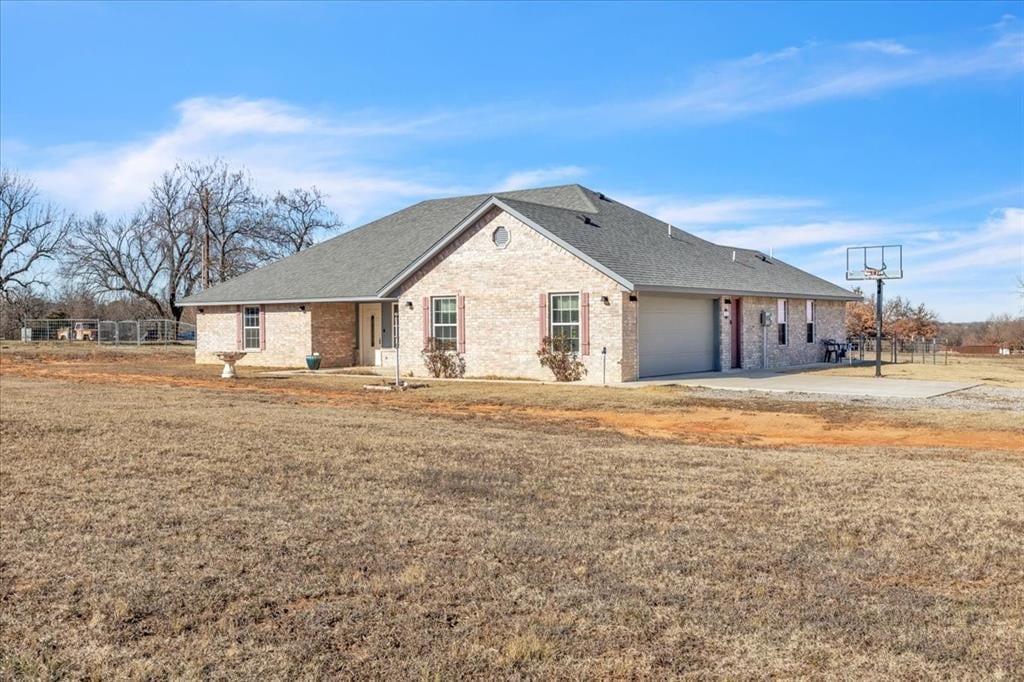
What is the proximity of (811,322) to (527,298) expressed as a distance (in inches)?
536

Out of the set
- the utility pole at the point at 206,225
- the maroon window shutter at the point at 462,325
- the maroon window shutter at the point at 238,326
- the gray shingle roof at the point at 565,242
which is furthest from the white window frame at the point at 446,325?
the utility pole at the point at 206,225

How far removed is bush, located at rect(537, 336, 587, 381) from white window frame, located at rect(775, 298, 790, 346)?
9.86 metres

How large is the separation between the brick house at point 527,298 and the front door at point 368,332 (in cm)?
5

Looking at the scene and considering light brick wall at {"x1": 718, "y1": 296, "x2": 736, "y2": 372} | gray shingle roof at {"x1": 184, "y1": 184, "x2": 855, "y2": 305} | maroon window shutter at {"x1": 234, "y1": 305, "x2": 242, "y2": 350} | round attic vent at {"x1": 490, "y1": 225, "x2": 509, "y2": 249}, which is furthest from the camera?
maroon window shutter at {"x1": 234, "y1": 305, "x2": 242, "y2": 350}

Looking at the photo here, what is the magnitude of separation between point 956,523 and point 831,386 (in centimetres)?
1481

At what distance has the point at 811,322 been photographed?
32.3 m

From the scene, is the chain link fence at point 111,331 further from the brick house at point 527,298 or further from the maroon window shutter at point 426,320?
the maroon window shutter at point 426,320

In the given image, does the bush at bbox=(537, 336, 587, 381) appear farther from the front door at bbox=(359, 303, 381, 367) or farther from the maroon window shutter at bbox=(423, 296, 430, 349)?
the front door at bbox=(359, 303, 381, 367)

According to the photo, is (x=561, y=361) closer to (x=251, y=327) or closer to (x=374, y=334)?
(x=374, y=334)

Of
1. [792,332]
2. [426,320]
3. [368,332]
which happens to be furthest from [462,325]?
[792,332]

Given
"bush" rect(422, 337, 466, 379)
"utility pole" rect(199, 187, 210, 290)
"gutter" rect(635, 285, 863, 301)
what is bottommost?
"bush" rect(422, 337, 466, 379)

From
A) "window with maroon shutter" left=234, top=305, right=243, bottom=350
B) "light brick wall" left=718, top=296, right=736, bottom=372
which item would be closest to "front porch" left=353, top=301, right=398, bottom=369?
"window with maroon shutter" left=234, top=305, right=243, bottom=350

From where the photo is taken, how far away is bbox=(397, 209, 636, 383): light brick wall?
22.4m

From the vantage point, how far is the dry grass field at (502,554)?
15.1 feet
